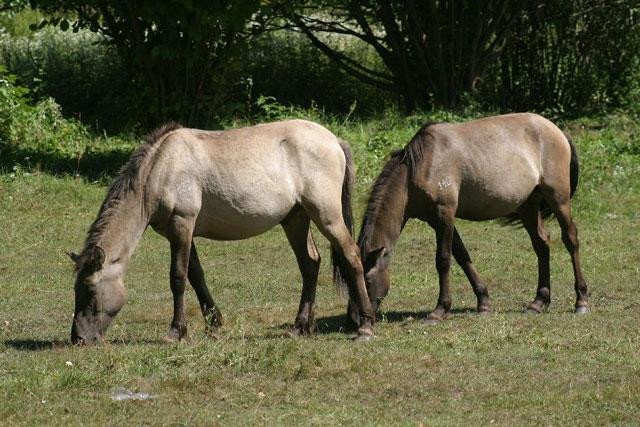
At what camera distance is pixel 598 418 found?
22.6 feet

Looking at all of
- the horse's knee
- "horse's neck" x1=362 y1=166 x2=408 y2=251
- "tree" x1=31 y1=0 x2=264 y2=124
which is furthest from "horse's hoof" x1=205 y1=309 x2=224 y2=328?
"tree" x1=31 y1=0 x2=264 y2=124

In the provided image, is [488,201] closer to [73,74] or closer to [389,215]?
[389,215]

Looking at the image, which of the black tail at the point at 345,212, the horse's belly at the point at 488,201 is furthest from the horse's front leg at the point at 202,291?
the horse's belly at the point at 488,201

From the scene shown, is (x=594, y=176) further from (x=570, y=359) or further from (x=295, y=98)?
(x=570, y=359)

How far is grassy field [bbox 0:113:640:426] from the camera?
7.20 meters

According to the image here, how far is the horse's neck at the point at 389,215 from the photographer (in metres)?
10.2

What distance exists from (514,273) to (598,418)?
221 inches

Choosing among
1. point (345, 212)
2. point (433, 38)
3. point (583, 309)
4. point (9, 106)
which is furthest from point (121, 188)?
point (433, 38)

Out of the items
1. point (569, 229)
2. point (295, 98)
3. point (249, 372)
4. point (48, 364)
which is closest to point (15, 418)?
point (48, 364)

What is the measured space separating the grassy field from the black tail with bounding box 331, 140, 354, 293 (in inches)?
17.3

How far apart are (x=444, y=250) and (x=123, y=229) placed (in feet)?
9.46

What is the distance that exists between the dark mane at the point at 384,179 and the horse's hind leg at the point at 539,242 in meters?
1.36

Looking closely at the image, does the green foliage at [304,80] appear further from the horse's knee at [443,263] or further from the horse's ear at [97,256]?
the horse's ear at [97,256]

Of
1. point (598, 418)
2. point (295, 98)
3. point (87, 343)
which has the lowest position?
point (295, 98)
